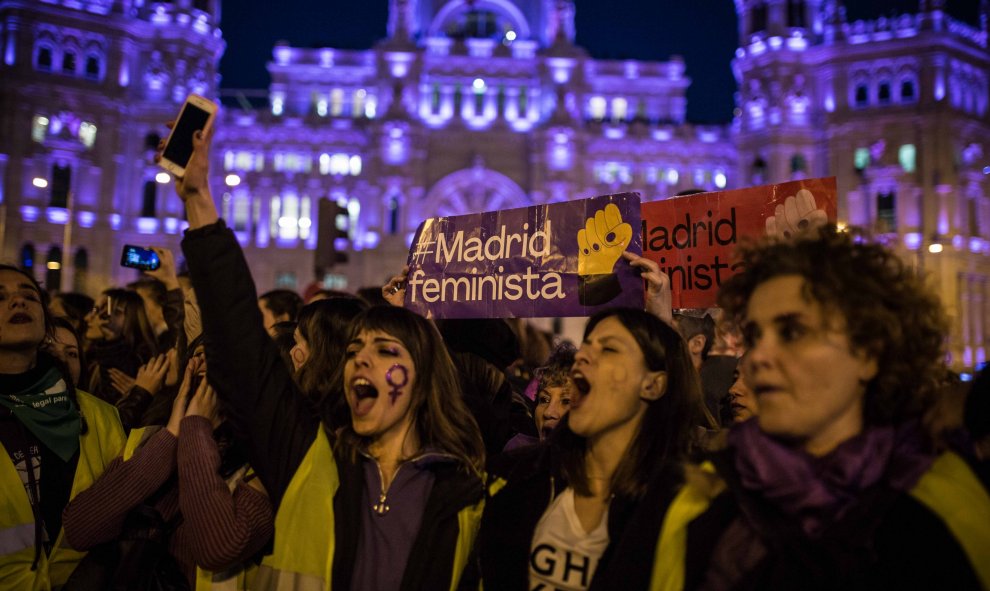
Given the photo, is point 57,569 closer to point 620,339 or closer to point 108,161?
point 620,339

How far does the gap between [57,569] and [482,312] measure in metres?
2.68

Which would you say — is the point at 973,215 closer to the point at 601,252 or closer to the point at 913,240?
the point at 913,240

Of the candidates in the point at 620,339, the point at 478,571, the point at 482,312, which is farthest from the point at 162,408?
the point at 620,339

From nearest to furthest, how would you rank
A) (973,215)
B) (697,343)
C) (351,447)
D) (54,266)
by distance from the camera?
(351,447) < (697,343) < (54,266) < (973,215)

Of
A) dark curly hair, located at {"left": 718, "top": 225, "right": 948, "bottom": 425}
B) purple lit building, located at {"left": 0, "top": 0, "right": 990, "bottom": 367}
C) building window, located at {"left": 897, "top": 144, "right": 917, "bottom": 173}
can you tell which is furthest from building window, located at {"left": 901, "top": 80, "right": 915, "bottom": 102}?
dark curly hair, located at {"left": 718, "top": 225, "right": 948, "bottom": 425}

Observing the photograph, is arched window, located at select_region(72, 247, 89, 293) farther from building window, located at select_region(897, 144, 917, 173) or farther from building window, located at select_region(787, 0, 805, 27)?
building window, located at select_region(897, 144, 917, 173)

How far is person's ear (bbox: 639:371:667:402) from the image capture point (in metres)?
3.42

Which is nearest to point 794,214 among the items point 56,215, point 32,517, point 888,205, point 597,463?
point 597,463

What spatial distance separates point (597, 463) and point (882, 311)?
52.3 inches

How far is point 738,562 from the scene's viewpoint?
8.26 ft

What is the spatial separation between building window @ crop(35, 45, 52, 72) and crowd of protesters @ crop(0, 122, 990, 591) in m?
44.2

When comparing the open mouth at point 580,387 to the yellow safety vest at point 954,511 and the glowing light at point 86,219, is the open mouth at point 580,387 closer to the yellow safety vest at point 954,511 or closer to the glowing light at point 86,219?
the yellow safety vest at point 954,511

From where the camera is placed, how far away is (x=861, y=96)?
4494cm

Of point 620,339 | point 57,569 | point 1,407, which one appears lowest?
point 57,569
